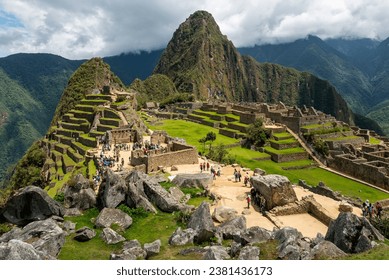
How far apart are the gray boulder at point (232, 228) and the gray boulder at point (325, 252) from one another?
275 cm

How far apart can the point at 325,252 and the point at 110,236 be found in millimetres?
7574

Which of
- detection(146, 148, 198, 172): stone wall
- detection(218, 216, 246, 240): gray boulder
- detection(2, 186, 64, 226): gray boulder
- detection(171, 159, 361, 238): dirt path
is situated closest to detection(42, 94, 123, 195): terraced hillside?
detection(146, 148, 198, 172): stone wall

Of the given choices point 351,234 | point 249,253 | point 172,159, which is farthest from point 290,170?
point 249,253

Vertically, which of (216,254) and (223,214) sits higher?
(216,254)

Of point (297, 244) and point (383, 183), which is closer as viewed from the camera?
point (297, 244)

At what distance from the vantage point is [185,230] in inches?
556

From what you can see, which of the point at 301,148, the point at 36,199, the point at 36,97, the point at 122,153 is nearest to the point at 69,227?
the point at 36,199

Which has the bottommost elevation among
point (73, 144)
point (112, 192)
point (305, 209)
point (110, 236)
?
point (305, 209)

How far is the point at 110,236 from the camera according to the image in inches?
560

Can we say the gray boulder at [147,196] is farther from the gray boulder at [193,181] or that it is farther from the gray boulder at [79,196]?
the gray boulder at [193,181]

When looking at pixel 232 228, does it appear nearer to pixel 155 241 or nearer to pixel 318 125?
pixel 155 241

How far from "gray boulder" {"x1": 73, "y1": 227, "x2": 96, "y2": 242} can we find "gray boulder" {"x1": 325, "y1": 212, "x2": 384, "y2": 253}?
341 inches

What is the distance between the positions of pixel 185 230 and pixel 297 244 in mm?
4100
